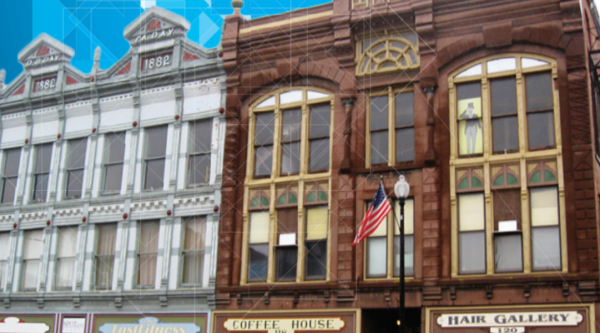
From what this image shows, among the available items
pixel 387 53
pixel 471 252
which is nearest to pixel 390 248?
pixel 471 252

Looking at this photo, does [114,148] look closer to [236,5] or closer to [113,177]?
[113,177]

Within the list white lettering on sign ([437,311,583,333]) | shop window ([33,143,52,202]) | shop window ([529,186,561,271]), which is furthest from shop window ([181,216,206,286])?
shop window ([529,186,561,271])

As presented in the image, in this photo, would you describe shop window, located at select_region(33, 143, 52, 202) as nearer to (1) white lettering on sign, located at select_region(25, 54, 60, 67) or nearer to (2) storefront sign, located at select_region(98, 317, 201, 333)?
(1) white lettering on sign, located at select_region(25, 54, 60, 67)

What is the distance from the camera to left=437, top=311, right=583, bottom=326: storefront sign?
21.1 metres

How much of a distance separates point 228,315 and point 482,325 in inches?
344

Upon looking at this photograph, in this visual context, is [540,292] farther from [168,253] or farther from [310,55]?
[168,253]

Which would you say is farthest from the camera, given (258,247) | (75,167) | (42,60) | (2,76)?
(2,76)

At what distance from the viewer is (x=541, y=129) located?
23.0 metres

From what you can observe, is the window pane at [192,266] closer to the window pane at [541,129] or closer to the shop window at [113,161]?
the shop window at [113,161]

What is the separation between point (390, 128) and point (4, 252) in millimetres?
17556

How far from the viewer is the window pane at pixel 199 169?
28422mm

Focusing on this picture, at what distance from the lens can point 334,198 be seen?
998 inches

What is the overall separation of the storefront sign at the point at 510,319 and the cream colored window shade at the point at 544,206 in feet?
8.62

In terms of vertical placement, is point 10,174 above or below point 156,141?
below
